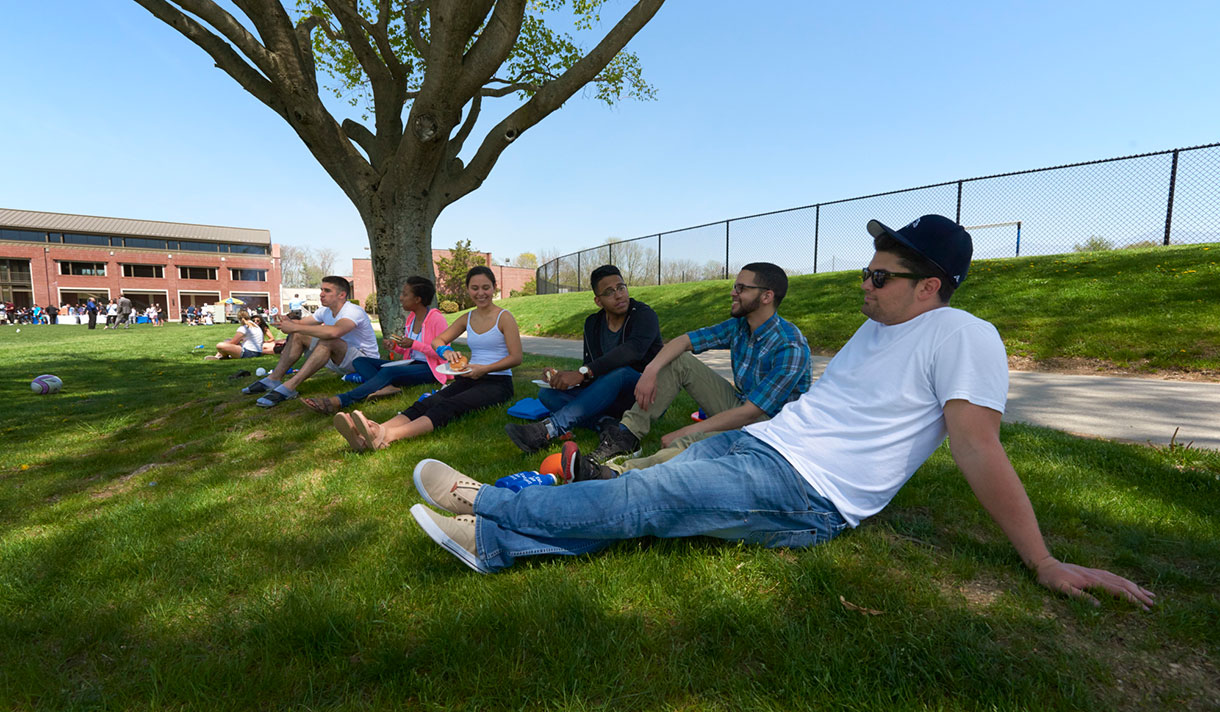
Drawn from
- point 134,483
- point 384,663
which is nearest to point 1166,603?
point 384,663

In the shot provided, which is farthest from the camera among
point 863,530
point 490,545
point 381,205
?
point 381,205

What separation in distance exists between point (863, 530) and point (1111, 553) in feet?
3.21

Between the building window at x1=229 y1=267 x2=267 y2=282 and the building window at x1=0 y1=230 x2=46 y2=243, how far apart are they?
16.8 meters

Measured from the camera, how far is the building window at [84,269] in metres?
57.2

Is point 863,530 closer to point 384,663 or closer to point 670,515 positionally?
point 670,515

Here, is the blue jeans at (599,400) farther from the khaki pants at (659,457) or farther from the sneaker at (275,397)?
the sneaker at (275,397)

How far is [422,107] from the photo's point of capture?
7.36 metres

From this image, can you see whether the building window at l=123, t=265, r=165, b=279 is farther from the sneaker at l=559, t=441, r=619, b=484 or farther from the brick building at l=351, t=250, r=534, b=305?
the sneaker at l=559, t=441, r=619, b=484

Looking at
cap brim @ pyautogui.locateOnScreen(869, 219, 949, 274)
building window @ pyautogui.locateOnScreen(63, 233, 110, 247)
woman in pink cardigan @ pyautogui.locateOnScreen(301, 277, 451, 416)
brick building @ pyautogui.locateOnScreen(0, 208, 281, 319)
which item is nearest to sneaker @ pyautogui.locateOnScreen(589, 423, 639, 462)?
cap brim @ pyautogui.locateOnScreen(869, 219, 949, 274)

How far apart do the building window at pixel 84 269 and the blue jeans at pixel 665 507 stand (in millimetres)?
77550

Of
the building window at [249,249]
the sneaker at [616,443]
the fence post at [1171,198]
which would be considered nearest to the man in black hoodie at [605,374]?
the sneaker at [616,443]

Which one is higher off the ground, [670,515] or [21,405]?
[670,515]

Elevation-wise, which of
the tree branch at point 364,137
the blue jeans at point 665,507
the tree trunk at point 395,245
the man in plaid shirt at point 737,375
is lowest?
the blue jeans at point 665,507

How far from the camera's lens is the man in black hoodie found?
4.05 metres
